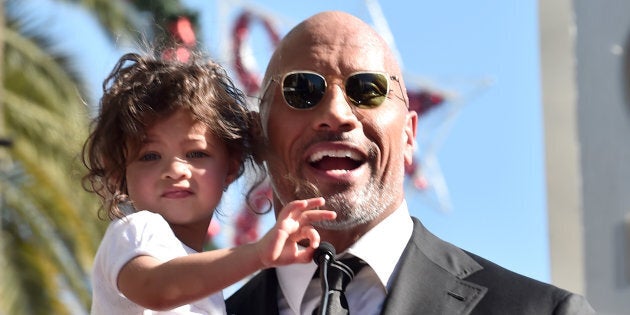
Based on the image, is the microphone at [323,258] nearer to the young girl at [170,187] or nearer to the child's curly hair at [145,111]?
the young girl at [170,187]

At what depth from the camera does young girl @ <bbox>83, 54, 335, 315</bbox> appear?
359 centimetres

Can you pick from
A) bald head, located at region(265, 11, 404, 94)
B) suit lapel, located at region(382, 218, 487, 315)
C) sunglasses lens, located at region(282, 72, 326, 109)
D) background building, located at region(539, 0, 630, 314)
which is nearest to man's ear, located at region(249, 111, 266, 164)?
sunglasses lens, located at region(282, 72, 326, 109)

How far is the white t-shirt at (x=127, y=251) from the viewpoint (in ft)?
12.5

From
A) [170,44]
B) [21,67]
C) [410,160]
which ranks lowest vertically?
[21,67]

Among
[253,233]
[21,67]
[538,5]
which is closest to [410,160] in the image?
[538,5]

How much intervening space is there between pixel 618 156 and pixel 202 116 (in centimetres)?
660

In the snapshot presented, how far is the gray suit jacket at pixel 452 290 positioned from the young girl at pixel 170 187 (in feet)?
2.05

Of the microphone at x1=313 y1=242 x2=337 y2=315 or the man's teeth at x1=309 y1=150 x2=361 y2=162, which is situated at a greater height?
the microphone at x1=313 y1=242 x2=337 y2=315

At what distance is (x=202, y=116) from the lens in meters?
4.15

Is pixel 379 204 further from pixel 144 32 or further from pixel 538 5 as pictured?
pixel 538 5

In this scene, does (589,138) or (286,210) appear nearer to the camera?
(286,210)

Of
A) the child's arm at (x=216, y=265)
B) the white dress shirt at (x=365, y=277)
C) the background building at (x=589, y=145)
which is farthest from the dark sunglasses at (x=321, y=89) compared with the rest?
the background building at (x=589, y=145)

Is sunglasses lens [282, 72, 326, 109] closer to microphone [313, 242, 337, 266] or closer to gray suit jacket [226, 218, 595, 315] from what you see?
gray suit jacket [226, 218, 595, 315]

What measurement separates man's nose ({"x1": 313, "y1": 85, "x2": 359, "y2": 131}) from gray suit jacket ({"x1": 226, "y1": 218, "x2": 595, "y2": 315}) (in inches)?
19.0
